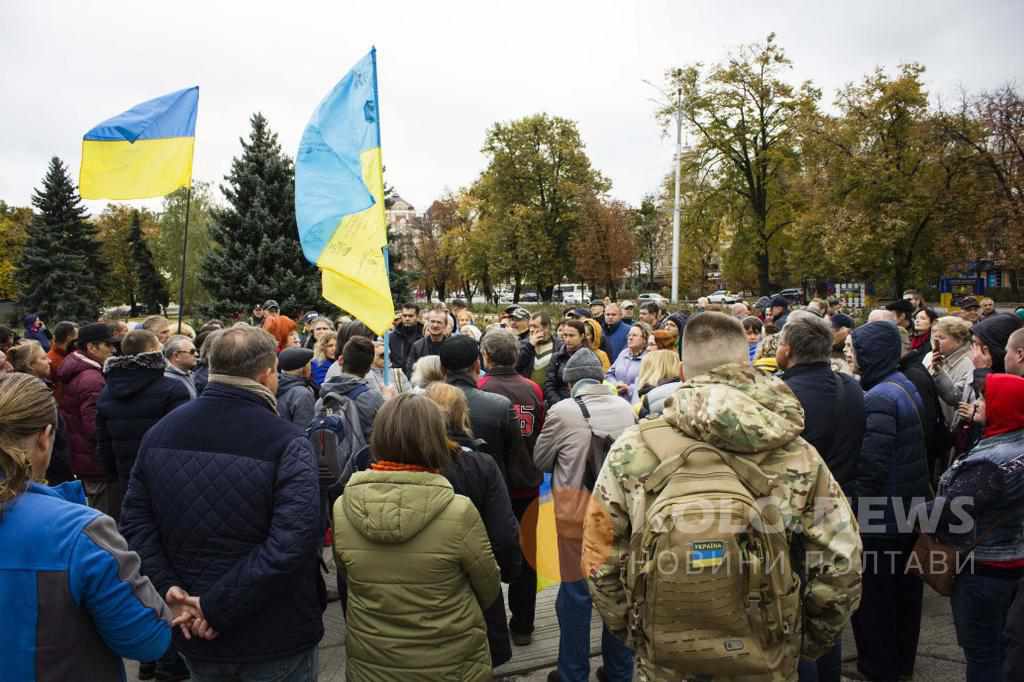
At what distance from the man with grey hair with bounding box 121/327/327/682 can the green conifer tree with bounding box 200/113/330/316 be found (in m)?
20.0

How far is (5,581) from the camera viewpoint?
185 cm

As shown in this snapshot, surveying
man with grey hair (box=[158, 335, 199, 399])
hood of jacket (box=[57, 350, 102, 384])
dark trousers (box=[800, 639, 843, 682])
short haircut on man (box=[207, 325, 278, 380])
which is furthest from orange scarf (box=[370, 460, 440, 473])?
hood of jacket (box=[57, 350, 102, 384])

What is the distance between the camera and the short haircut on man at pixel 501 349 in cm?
454

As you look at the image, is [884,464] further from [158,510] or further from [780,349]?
[158,510]

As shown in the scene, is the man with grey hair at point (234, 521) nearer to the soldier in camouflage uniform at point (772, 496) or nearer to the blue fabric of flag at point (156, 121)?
the soldier in camouflage uniform at point (772, 496)

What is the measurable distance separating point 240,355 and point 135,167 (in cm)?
602

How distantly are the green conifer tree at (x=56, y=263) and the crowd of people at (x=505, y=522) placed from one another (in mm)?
40899

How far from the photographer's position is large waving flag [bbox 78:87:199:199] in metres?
7.23

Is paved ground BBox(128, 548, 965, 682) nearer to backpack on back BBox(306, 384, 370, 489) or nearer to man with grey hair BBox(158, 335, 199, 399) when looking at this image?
backpack on back BBox(306, 384, 370, 489)

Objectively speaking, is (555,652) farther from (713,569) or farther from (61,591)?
(61,591)

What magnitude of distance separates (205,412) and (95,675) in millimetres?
955

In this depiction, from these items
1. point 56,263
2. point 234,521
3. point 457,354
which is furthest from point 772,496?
point 56,263

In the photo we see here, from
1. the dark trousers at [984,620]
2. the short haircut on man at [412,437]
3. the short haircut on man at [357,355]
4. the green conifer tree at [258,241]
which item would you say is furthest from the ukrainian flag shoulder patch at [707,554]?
the green conifer tree at [258,241]

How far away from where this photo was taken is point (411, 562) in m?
2.52
